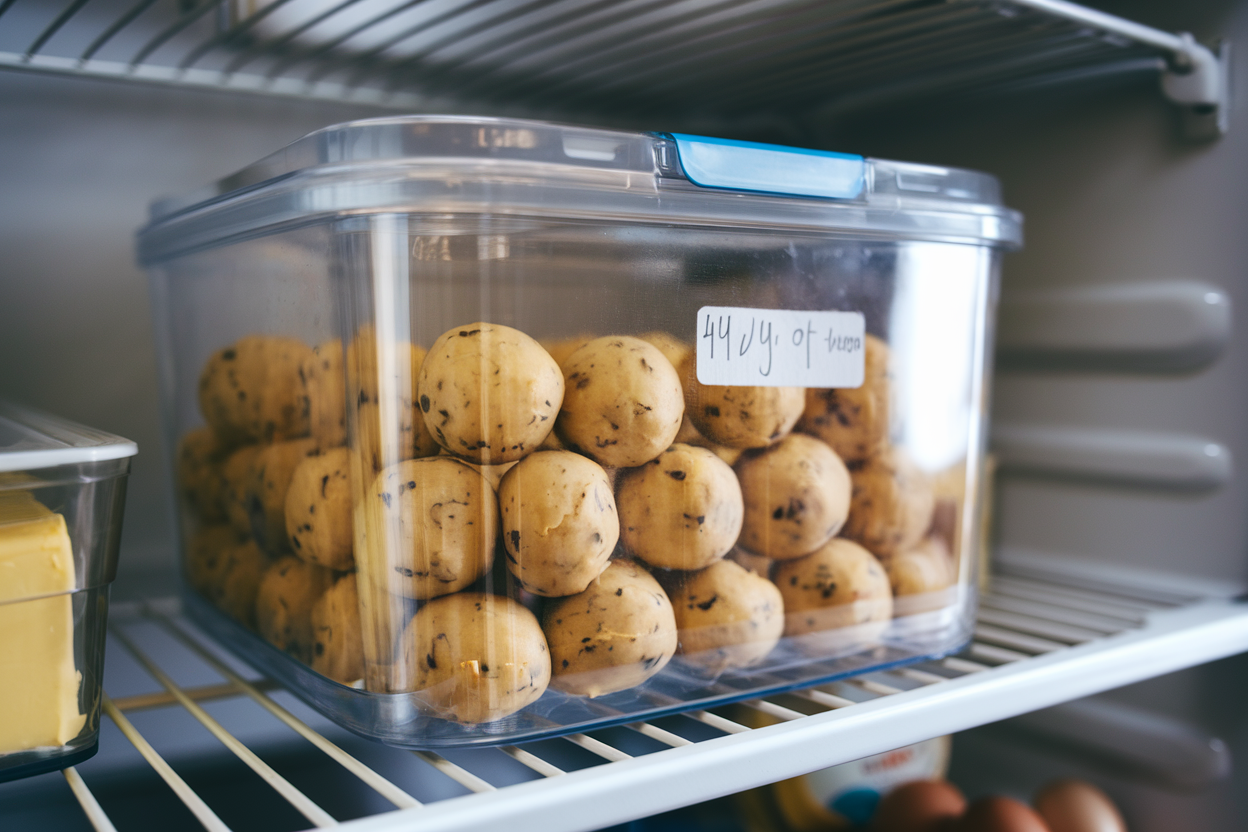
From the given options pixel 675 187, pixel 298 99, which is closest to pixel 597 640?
pixel 675 187

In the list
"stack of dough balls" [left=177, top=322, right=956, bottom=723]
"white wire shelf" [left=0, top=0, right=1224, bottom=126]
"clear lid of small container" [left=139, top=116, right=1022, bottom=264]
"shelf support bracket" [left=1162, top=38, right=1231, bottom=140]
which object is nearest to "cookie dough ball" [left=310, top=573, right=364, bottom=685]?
"stack of dough balls" [left=177, top=322, right=956, bottom=723]

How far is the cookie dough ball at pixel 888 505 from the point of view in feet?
2.00

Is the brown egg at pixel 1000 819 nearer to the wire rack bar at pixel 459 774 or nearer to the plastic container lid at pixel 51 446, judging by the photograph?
the wire rack bar at pixel 459 774

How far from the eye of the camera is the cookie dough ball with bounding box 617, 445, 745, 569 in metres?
0.51

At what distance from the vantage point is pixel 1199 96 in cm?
76

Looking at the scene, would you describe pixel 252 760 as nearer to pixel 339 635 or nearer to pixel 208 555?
pixel 339 635

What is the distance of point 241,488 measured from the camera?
0.63m

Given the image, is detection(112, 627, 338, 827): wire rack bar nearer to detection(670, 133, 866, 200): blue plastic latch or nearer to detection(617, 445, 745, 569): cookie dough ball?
detection(617, 445, 745, 569): cookie dough ball

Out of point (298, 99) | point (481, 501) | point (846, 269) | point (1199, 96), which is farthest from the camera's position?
point (298, 99)

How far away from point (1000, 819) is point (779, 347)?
0.50 m

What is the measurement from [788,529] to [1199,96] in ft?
1.74

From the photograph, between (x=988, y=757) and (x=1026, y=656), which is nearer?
(x=1026, y=656)

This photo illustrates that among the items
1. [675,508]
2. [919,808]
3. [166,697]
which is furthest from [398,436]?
[919,808]

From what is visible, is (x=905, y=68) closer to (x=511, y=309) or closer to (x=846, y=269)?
(x=846, y=269)
